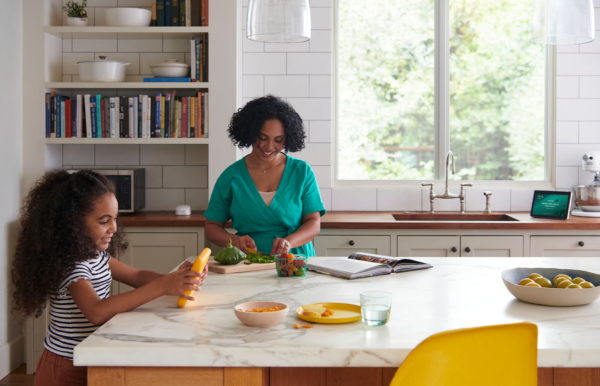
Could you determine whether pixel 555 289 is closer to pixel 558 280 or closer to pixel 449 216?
pixel 558 280

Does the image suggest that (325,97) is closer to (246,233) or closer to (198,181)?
(198,181)

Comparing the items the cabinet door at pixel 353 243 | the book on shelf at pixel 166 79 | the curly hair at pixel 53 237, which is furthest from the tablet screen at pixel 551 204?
the curly hair at pixel 53 237

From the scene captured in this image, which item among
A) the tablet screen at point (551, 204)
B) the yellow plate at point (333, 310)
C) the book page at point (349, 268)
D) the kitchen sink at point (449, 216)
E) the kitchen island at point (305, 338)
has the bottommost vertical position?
the kitchen island at point (305, 338)

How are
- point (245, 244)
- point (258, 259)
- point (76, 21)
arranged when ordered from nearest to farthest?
point (258, 259), point (245, 244), point (76, 21)

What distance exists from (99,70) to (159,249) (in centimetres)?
119

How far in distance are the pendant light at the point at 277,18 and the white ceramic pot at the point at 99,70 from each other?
2059mm

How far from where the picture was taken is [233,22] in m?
4.19

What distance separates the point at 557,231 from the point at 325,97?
5.59ft

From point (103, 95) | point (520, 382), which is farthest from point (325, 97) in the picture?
point (520, 382)

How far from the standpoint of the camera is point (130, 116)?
4273mm

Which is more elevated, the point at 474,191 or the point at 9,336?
the point at 474,191

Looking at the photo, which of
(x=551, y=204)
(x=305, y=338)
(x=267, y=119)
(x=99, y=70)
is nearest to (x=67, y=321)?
(x=305, y=338)

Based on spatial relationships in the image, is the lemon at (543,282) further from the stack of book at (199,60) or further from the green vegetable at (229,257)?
the stack of book at (199,60)

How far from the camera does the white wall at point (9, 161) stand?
3943 millimetres
